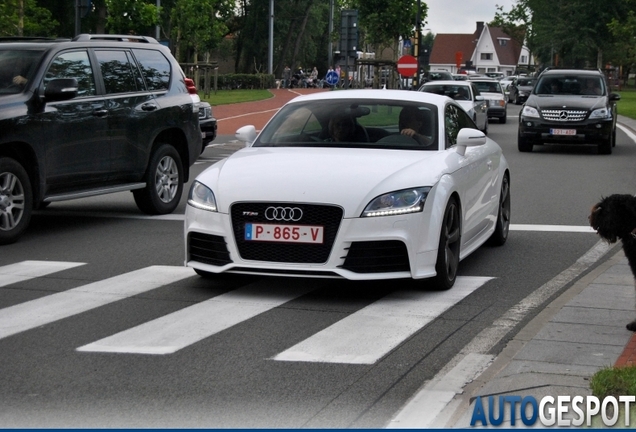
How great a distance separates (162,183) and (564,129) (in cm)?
1412

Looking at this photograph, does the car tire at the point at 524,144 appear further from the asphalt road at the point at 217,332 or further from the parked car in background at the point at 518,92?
the parked car in background at the point at 518,92

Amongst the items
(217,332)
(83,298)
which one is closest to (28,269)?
(83,298)

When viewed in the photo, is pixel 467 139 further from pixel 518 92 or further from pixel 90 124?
pixel 518 92

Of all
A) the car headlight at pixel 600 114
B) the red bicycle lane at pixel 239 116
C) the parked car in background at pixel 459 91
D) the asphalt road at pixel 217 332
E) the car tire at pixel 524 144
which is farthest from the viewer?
the red bicycle lane at pixel 239 116

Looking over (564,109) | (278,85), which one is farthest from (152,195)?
(278,85)

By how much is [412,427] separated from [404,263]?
3.14 m

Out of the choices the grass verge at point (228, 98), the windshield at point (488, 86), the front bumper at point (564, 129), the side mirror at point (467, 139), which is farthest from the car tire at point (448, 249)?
the grass verge at point (228, 98)

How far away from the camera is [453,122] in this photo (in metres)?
10.3

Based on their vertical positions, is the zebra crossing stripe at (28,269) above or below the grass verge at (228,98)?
above

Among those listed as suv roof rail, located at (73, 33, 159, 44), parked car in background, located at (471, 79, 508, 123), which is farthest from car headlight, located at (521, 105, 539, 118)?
parked car in background, located at (471, 79, 508, 123)

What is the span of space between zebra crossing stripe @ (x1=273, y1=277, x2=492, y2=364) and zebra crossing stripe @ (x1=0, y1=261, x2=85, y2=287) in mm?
2835

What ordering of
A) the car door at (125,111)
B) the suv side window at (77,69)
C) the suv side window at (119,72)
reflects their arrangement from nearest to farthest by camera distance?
1. the suv side window at (77,69)
2. the car door at (125,111)
3. the suv side window at (119,72)

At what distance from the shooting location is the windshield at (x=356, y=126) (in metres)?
9.61

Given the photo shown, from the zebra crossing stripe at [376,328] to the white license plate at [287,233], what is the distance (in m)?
0.60
